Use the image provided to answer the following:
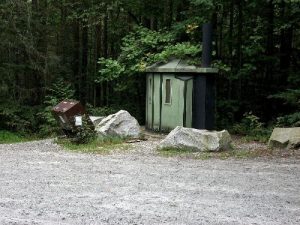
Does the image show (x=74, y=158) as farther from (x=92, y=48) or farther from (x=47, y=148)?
(x=92, y=48)

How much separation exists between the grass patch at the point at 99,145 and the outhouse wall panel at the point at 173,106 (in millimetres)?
1810

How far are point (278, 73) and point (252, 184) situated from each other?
11052mm

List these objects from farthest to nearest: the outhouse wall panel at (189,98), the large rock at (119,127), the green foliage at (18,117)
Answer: the green foliage at (18,117)
the outhouse wall panel at (189,98)
the large rock at (119,127)

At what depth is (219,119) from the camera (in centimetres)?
1697

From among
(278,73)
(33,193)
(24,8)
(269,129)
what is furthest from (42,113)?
(33,193)

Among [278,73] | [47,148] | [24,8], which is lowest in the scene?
[47,148]

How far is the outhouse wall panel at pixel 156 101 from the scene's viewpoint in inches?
563

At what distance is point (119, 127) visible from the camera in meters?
13.0

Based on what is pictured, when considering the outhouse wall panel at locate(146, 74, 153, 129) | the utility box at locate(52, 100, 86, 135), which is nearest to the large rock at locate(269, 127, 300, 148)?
the outhouse wall panel at locate(146, 74, 153, 129)

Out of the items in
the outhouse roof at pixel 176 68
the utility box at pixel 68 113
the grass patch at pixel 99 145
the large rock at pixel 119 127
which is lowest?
the grass patch at pixel 99 145

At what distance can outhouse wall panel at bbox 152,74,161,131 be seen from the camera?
14298 millimetres

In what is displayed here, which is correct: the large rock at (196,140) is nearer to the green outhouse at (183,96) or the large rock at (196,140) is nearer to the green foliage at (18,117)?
the green outhouse at (183,96)

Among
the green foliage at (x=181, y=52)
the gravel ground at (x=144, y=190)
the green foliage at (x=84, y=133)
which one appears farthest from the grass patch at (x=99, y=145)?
the green foliage at (x=181, y=52)

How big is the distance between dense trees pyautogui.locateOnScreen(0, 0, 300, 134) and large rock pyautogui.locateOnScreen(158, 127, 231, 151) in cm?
330
